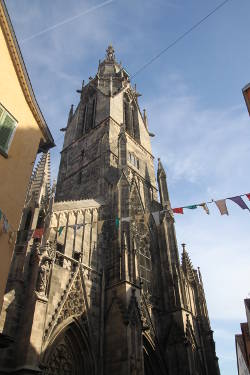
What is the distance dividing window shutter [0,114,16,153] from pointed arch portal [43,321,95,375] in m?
7.23

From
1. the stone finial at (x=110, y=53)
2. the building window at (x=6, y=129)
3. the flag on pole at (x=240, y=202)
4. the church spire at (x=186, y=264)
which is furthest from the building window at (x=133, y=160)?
the stone finial at (x=110, y=53)

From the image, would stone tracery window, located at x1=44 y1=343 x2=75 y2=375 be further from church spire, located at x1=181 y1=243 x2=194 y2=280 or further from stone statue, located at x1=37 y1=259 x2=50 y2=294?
church spire, located at x1=181 y1=243 x2=194 y2=280

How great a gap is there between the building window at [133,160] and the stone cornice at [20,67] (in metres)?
13.9

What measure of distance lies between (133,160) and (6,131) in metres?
16.8

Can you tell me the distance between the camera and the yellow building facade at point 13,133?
8.23 metres

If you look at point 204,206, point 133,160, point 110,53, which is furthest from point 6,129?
point 110,53

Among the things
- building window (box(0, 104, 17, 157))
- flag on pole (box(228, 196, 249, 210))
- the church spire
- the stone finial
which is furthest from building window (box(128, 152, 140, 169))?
the stone finial

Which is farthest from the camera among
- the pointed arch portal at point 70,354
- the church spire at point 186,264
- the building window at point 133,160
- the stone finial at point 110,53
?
the stone finial at point 110,53

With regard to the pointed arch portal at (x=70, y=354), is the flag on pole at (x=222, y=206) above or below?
above

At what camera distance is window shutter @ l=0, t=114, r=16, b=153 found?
8.49m

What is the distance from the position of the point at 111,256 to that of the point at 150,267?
3.53m

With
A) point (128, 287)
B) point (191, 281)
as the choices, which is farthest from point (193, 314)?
point (128, 287)

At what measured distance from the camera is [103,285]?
14.9 metres

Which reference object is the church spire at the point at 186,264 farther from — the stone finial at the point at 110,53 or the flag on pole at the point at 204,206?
the stone finial at the point at 110,53
